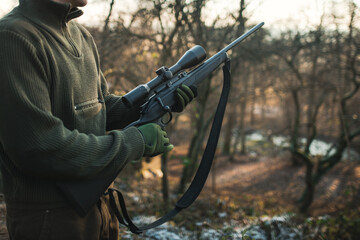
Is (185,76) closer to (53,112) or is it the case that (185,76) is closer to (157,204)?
(53,112)

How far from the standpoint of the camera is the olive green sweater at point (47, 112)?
124cm

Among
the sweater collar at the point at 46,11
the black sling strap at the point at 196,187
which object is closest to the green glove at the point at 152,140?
the black sling strap at the point at 196,187

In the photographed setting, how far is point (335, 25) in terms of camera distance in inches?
352

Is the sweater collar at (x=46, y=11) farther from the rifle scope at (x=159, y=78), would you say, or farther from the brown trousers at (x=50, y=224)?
the brown trousers at (x=50, y=224)

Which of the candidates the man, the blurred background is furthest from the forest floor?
the man

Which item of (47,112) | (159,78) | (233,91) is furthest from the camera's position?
(233,91)

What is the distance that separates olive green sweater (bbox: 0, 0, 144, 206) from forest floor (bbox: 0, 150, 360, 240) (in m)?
2.28

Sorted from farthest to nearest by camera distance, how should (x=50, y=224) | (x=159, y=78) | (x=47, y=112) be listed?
(x=159, y=78) → (x=50, y=224) → (x=47, y=112)

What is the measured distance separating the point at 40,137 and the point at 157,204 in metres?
5.39

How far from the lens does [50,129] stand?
1290 mm

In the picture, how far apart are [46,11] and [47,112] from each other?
0.58 m

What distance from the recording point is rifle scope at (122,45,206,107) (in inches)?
77.2

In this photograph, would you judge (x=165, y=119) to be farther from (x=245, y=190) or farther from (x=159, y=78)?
(x=245, y=190)

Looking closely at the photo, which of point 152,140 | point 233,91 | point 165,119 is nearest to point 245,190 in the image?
point 233,91
